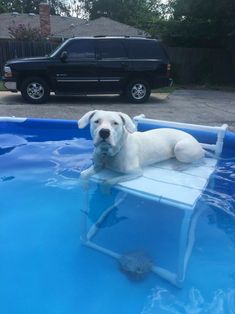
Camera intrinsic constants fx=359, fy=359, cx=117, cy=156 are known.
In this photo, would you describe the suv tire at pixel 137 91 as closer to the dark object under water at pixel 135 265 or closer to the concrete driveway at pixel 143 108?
the concrete driveway at pixel 143 108

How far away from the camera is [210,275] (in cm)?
318

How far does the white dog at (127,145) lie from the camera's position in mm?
3260

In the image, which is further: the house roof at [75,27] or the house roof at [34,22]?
the house roof at [34,22]

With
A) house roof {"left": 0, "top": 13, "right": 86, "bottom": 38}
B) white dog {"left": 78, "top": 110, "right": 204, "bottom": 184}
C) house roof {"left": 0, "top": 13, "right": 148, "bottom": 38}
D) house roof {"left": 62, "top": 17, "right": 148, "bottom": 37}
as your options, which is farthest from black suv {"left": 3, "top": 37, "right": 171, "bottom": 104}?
house roof {"left": 0, "top": 13, "right": 86, "bottom": 38}

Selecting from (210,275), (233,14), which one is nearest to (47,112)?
(210,275)

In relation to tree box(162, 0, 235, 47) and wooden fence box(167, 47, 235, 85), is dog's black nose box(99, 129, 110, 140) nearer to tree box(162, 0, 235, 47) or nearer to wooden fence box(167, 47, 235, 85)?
tree box(162, 0, 235, 47)

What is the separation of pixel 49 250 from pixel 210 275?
1.51m

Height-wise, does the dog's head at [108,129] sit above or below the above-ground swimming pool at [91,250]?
above

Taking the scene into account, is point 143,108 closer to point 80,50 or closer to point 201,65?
point 80,50

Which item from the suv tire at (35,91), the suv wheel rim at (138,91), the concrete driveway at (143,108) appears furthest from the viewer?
the suv wheel rim at (138,91)

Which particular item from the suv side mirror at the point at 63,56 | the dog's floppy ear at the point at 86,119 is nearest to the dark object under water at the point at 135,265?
the dog's floppy ear at the point at 86,119

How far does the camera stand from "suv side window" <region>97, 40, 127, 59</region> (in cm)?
1127

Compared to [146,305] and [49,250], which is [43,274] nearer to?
[49,250]

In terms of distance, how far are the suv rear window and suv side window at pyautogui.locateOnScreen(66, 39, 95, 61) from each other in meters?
1.21
